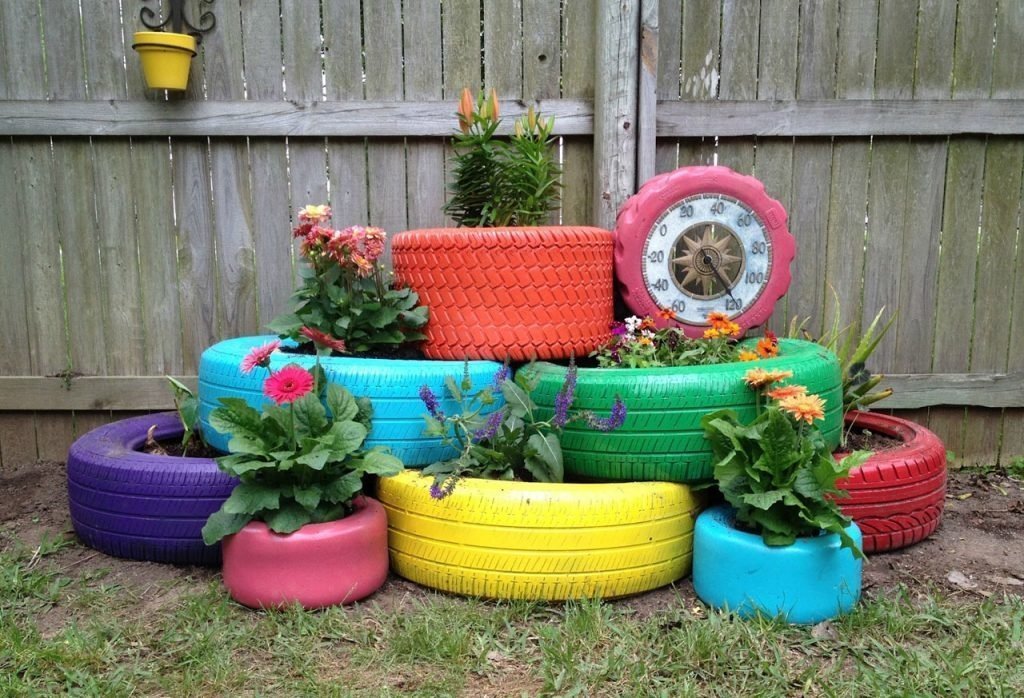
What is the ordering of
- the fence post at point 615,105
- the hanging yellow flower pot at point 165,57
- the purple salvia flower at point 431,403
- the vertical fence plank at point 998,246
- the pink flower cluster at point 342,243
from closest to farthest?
the purple salvia flower at point 431,403
the pink flower cluster at point 342,243
the hanging yellow flower pot at point 165,57
the fence post at point 615,105
the vertical fence plank at point 998,246

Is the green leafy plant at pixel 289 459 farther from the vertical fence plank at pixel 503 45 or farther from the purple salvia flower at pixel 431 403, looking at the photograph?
the vertical fence plank at pixel 503 45

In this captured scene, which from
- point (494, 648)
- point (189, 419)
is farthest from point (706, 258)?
point (189, 419)

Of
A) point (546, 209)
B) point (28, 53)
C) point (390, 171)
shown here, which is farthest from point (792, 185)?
point (28, 53)

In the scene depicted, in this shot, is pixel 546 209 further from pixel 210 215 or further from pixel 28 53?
pixel 28 53

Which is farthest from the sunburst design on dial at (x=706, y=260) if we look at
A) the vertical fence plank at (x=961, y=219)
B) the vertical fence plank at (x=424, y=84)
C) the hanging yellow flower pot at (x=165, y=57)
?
the hanging yellow flower pot at (x=165, y=57)

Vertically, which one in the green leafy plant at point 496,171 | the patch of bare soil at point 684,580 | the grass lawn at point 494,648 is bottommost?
the patch of bare soil at point 684,580

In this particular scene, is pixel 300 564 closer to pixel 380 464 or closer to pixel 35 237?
pixel 380 464

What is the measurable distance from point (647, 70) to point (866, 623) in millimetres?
2299

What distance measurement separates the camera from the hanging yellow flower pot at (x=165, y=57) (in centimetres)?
315

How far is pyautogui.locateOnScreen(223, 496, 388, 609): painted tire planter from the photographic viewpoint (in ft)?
7.34

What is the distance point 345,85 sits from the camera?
3.40 metres

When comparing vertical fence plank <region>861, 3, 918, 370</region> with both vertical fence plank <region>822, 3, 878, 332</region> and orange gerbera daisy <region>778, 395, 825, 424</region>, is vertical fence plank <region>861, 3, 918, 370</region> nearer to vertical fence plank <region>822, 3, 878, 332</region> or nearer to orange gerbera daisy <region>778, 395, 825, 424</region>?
vertical fence plank <region>822, 3, 878, 332</region>

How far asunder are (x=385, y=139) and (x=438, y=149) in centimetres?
24

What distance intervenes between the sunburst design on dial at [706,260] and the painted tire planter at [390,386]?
35.7 inches
